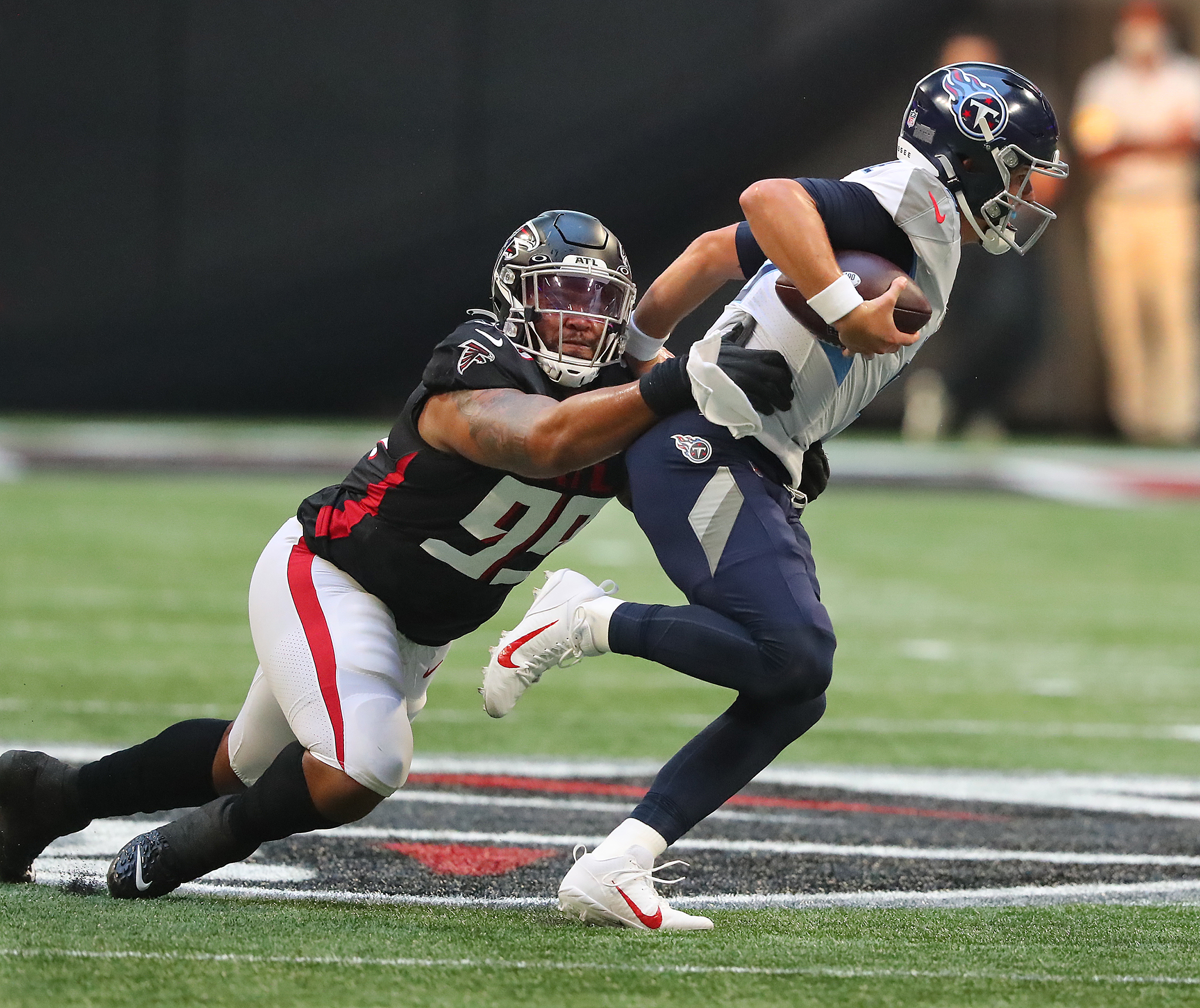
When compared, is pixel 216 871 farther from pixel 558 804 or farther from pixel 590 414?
pixel 590 414

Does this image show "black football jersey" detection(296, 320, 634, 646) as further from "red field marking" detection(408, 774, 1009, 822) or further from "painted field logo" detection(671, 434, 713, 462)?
"red field marking" detection(408, 774, 1009, 822)

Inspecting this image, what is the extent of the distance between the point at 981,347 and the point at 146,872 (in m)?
12.8

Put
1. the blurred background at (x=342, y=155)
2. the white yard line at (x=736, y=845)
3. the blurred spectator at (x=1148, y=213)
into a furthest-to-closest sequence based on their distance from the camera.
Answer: the blurred background at (x=342, y=155)
the blurred spectator at (x=1148, y=213)
the white yard line at (x=736, y=845)

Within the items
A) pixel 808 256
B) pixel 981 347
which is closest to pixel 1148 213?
pixel 981 347

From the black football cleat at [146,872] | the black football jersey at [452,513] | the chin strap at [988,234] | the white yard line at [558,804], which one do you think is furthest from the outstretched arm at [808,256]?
the white yard line at [558,804]

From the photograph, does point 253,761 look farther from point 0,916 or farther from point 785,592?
point 785,592

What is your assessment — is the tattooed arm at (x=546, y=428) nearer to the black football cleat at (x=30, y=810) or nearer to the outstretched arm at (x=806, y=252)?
the outstretched arm at (x=806, y=252)

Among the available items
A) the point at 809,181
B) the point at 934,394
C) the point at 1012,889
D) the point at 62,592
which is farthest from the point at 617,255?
the point at 934,394

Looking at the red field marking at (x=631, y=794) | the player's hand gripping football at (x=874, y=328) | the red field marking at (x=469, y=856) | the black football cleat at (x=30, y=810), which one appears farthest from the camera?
the red field marking at (x=631, y=794)

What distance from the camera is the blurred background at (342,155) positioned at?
1470 centimetres

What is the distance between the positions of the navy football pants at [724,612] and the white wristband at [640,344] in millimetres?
321

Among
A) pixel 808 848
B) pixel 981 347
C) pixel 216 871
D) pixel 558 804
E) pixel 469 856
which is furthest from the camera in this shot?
pixel 981 347

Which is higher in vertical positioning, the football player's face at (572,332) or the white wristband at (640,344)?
the football player's face at (572,332)

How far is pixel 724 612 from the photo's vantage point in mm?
3160
